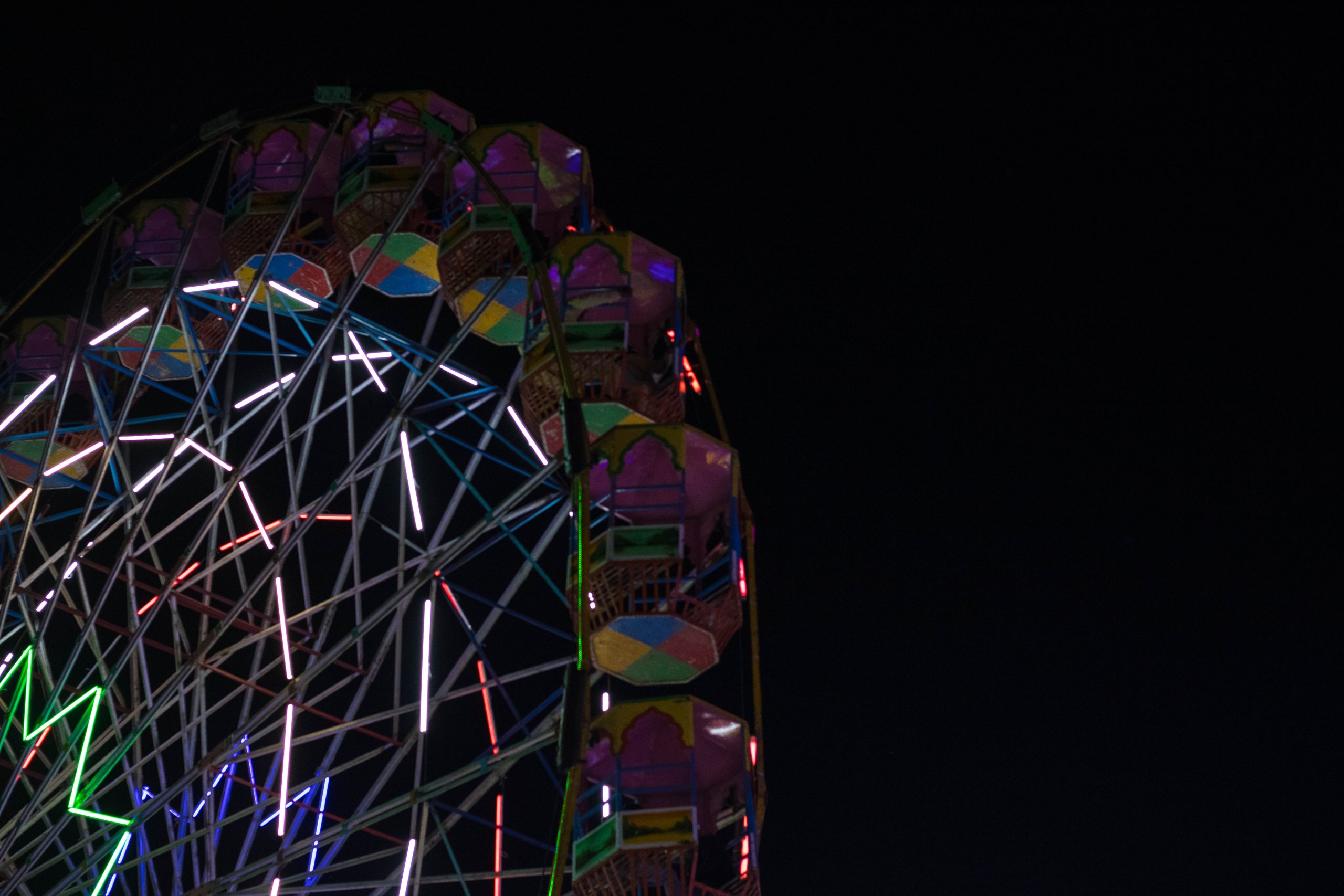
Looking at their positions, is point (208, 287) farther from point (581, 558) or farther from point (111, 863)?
point (581, 558)

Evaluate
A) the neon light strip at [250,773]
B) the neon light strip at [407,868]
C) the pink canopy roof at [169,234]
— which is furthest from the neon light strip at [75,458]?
the neon light strip at [407,868]

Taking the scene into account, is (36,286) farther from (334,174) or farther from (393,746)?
(393,746)

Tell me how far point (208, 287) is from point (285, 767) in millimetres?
5267

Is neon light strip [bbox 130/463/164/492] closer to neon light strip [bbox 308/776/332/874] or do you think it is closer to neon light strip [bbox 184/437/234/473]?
neon light strip [bbox 184/437/234/473]

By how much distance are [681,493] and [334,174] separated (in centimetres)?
543

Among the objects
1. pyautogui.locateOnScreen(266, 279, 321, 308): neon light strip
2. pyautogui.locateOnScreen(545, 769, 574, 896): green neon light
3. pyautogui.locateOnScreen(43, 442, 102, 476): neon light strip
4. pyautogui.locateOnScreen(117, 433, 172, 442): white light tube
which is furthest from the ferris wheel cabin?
pyautogui.locateOnScreen(43, 442, 102, 476): neon light strip

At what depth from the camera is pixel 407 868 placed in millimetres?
10195

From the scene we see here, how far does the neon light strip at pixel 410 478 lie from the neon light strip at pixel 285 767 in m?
1.87

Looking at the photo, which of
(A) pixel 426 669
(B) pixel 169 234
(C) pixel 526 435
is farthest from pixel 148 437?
(A) pixel 426 669

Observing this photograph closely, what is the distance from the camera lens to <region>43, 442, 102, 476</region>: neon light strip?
1377 cm

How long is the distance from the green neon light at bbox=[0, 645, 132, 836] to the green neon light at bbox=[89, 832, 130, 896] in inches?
4.1

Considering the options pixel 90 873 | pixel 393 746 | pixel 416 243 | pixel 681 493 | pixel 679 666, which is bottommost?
pixel 90 873

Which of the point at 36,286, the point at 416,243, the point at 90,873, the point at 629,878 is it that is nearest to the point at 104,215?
the point at 36,286

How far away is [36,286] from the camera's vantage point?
48.8 ft
